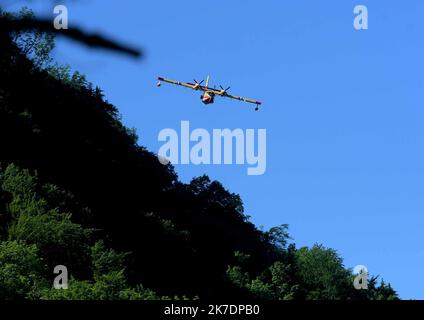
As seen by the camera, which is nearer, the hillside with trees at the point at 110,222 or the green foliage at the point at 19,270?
the green foliage at the point at 19,270

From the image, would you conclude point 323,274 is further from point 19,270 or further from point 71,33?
point 71,33

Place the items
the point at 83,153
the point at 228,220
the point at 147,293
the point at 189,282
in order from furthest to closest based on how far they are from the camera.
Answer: the point at 228,220 → the point at 83,153 → the point at 189,282 → the point at 147,293

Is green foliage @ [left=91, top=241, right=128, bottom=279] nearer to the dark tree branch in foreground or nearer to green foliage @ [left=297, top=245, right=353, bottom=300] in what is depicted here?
green foliage @ [left=297, top=245, right=353, bottom=300]

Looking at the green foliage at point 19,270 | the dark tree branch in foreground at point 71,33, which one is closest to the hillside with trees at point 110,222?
the green foliage at point 19,270

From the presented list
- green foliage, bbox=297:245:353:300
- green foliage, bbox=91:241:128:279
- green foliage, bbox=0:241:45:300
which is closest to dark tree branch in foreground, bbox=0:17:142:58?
green foliage, bbox=0:241:45:300

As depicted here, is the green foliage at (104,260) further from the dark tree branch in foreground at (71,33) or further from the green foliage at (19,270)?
the dark tree branch in foreground at (71,33)
